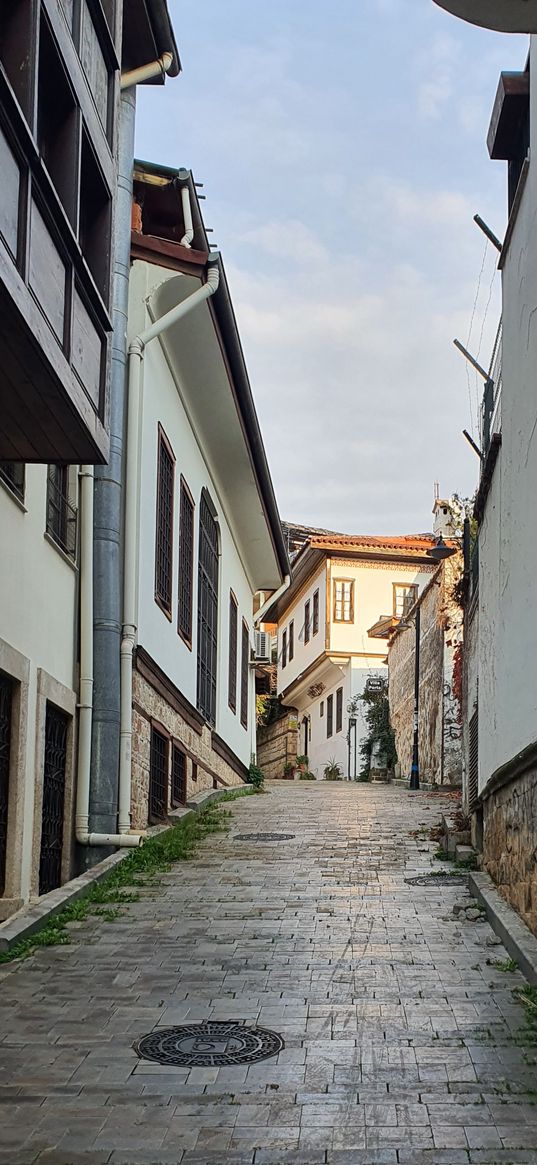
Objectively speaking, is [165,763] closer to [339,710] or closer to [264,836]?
[264,836]

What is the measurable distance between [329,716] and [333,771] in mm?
4133

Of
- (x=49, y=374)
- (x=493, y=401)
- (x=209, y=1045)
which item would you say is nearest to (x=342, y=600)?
(x=493, y=401)

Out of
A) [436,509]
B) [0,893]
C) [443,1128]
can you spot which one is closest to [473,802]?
[0,893]

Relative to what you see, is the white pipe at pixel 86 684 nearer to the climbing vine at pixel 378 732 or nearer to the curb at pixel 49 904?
the curb at pixel 49 904

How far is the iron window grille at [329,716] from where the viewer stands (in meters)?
44.7

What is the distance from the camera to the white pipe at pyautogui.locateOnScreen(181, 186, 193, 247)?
49.4 ft

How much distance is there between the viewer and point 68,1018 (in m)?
7.26

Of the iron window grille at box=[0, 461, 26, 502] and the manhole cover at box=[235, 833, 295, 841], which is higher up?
the iron window grille at box=[0, 461, 26, 502]

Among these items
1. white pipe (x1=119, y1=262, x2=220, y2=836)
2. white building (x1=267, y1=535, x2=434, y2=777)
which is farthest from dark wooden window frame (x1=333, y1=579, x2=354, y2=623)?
white pipe (x1=119, y1=262, x2=220, y2=836)

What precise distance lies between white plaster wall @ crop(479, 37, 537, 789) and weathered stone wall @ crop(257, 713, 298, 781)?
3834cm

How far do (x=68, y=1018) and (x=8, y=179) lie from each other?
457cm

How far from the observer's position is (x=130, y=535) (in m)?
13.4

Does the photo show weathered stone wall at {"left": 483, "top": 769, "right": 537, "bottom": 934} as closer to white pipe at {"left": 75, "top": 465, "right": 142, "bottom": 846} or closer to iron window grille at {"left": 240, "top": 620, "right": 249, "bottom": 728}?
white pipe at {"left": 75, "top": 465, "right": 142, "bottom": 846}

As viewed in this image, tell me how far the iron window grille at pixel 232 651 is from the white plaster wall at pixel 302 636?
18645mm
